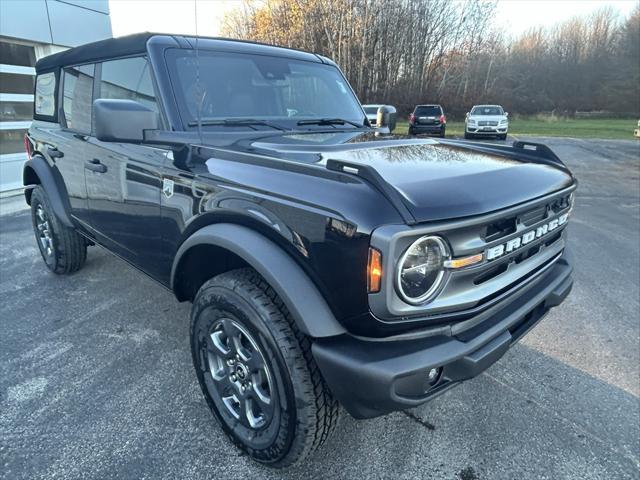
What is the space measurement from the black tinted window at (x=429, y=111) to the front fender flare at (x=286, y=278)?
71.7 feet

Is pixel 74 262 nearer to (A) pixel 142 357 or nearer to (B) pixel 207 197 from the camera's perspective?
(A) pixel 142 357

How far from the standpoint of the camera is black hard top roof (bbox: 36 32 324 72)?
2707 millimetres

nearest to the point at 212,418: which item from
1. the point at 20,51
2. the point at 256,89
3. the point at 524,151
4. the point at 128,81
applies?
the point at 256,89

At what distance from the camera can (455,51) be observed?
125ft

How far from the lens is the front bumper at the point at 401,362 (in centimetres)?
154

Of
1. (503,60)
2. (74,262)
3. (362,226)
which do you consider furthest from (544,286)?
(503,60)

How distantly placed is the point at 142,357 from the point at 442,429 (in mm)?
1969

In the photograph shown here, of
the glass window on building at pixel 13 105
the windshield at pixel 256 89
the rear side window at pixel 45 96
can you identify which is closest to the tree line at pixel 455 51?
the glass window on building at pixel 13 105

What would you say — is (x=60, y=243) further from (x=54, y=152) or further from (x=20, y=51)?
(x=20, y=51)

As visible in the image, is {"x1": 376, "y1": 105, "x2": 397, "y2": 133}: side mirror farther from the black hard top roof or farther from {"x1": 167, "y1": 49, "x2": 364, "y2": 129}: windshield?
the black hard top roof

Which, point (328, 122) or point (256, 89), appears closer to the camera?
point (256, 89)

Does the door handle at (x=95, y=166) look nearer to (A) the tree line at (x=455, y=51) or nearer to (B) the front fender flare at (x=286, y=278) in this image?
(B) the front fender flare at (x=286, y=278)

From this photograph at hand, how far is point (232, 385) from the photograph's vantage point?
214 cm

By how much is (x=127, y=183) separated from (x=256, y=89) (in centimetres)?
101
